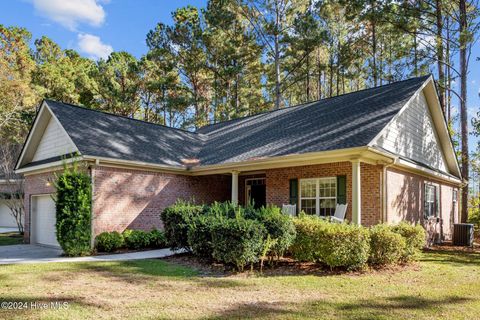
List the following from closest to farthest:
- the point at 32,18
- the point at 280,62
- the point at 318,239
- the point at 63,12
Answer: the point at 318,239, the point at 63,12, the point at 32,18, the point at 280,62

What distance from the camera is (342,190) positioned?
11445 mm

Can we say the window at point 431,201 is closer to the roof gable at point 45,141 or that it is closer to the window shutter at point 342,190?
the window shutter at point 342,190

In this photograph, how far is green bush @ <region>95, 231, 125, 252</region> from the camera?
11336mm

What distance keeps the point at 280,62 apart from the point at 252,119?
12597 millimetres

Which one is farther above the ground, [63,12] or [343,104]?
[63,12]

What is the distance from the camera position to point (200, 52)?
29906mm

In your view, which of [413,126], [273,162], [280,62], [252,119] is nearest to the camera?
[273,162]

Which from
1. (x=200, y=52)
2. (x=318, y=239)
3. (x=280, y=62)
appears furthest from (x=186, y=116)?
(x=318, y=239)

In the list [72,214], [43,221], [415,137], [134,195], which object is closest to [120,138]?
[134,195]

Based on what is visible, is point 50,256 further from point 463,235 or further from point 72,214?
point 463,235

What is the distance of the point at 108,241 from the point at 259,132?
7304mm

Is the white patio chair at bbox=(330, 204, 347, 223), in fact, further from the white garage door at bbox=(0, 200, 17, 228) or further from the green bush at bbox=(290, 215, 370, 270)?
the white garage door at bbox=(0, 200, 17, 228)

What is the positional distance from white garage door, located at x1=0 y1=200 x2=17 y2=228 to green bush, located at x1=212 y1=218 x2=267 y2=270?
70.3ft

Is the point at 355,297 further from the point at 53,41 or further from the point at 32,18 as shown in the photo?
the point at 53,41
